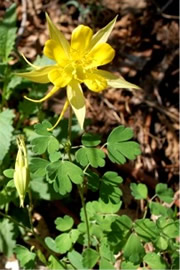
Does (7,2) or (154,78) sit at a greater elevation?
(7,2)

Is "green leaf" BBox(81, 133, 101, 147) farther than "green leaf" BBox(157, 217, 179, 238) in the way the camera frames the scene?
No

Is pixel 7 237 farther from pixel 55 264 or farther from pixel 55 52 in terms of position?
pixel 55 52

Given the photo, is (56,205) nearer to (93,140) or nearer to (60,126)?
(60,126)

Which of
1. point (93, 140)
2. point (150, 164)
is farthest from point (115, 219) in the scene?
point (150, 164)

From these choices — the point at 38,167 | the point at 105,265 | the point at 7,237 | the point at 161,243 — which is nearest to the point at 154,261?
the point at 161,243

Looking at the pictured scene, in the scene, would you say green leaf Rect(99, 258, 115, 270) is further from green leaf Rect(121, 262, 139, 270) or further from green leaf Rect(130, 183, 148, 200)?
green leaf Rect(130, 183, 148, 200)

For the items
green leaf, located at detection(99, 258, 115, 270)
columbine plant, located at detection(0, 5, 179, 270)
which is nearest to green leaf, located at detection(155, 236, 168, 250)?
columbine plant, located at detection(0, 5, 179, 270)
